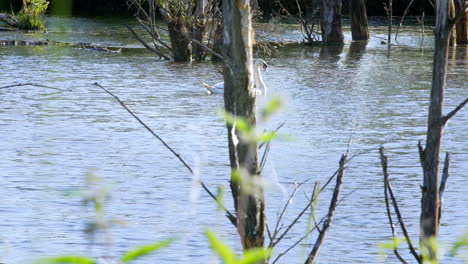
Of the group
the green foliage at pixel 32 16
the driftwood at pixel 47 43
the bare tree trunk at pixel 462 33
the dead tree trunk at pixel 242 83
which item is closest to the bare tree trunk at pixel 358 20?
the bare tree trunk at pixel 462 33

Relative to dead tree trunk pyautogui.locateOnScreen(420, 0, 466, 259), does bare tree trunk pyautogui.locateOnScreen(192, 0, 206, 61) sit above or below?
below

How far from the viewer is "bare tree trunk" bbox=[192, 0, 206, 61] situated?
19.7m

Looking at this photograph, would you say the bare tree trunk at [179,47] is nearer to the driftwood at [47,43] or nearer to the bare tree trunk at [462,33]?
the driftwood at [47,43]

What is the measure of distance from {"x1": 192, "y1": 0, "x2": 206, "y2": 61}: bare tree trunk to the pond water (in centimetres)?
60

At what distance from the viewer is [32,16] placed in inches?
1133

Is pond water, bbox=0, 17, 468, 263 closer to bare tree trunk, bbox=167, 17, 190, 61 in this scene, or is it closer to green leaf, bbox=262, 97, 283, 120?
green leaf, bbox=262, 97, 283, 120

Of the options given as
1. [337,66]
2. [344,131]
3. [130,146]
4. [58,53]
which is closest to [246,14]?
[130,146]

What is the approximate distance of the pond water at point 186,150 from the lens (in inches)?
252

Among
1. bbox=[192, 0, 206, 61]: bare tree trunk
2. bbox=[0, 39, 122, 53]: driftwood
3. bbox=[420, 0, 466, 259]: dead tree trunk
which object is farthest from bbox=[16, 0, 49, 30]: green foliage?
bbox=[420, 0, 466, 259]: dead tree trunk

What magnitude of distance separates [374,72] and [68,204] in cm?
1125

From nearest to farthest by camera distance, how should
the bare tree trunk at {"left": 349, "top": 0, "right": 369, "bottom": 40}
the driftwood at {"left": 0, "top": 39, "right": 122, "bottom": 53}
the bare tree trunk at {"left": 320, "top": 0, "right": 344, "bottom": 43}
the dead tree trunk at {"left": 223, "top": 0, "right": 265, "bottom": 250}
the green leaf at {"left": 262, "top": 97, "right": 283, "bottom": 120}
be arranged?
the green leaf at {"left": 262, "top": 97, "right": 283, "bottom": 120} → the dead tree trunk at {"left": 223, "top": 0, "right": 265, "bottom": 250} → the driftwood at {"left": 0, "top": 39, "right": 122, "bottom": 53} → the bare tree trunk at {"left": 320, "top": 0, "right": 344, "bottom": 43} → the bare tree trunk at {"left": 349, "top": 0, "right": 369, "bottom": 40}

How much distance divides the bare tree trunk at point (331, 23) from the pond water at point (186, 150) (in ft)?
20.2

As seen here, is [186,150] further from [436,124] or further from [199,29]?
[199,29]

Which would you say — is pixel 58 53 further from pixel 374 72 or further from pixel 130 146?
pixel 130 146
